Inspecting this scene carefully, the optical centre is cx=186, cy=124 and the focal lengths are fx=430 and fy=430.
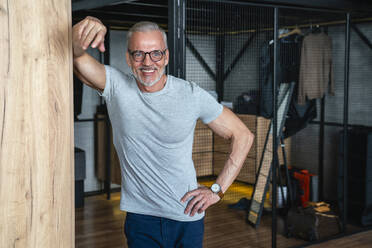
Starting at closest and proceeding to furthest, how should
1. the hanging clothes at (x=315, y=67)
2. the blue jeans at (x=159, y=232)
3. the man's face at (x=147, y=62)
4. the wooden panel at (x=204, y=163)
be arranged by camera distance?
the man's face at (x=147, y=62)
the blue jeans at (x=159, y=232)
the wooden panel at (x=204, y=163)
the hanging clothes at (x=315, y=67)

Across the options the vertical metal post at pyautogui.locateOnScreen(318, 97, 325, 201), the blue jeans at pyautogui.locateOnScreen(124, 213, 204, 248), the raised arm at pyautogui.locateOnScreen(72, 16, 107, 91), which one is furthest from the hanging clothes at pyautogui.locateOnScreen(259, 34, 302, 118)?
the raised arm at pyautogui.locateOnScreen(72, 16, 107, 91)

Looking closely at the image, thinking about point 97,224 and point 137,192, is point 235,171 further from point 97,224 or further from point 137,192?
point 97,224

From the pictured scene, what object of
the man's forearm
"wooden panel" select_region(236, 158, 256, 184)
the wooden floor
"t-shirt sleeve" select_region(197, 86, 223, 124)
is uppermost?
"t-shirt sleeve" select_region(197, 86, 223, 124)

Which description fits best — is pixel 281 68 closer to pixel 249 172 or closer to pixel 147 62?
pixel 249 172

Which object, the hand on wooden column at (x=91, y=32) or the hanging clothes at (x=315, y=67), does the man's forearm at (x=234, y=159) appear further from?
the hanging clothes at (x=315, y=67)

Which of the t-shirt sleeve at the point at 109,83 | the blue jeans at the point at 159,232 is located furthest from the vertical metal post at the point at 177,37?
the blue jeans at the point at 159,232

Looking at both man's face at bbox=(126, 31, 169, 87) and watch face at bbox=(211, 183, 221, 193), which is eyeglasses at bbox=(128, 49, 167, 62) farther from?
watch face at bbox=(211, 183, 221, 193)

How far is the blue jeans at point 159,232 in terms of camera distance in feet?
6.27

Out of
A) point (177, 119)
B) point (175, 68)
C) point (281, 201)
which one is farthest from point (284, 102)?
point (177, 119)

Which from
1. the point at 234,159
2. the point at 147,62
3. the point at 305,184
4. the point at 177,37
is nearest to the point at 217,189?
the point at 234,159

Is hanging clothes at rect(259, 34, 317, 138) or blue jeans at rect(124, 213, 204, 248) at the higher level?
hanging clothes at rect(259, 34, 317, 138)

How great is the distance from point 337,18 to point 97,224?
367cm

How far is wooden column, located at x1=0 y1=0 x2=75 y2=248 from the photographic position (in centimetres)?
103

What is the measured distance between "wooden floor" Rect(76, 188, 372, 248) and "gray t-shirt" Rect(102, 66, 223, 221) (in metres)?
2.38
